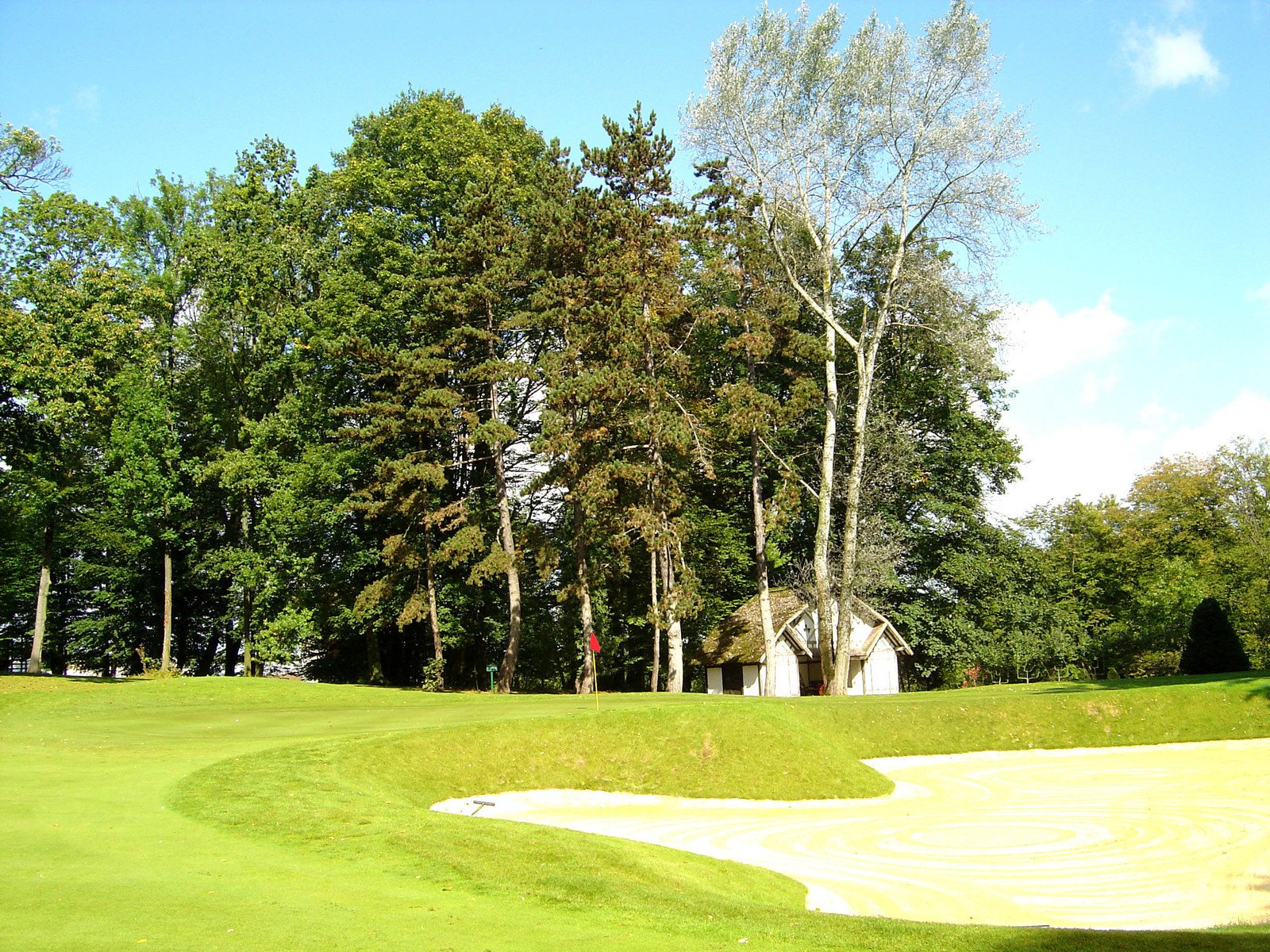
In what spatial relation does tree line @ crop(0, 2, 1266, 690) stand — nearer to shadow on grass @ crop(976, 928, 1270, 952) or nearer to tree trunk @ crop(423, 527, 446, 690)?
tree trunk @ crop(423, 527, 446, 690)

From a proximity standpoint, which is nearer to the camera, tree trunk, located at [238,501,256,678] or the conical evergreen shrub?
the conical evergreen shrub

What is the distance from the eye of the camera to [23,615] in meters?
56.7

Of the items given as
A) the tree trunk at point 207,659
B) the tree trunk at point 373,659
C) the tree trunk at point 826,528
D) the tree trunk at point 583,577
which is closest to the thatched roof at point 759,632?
the tree trunk at point 826,528

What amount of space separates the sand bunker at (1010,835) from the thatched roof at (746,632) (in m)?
19.4

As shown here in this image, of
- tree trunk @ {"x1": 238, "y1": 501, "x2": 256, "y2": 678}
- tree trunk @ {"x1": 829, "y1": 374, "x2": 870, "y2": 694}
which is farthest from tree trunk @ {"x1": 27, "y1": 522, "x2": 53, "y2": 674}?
tree trunk @ {"x1": 829, "y1": 374, "x2": 870, "y2": 694}

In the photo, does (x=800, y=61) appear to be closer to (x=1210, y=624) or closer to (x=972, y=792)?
(x=1210, y=624)

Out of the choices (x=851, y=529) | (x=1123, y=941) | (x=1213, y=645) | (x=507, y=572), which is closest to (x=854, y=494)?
(x=851, y=529)

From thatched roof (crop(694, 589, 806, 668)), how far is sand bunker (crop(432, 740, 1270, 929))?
19.4 metres

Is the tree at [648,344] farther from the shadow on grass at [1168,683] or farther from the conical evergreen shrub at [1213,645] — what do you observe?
the conical evergreen shrub at [1213,645]

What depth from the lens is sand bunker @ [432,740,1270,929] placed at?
13445mm

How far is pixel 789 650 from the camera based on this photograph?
46.7m

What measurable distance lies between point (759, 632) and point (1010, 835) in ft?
89.7

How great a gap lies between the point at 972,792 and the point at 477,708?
1334cm

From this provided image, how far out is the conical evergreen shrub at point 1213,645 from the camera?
1348 inches
